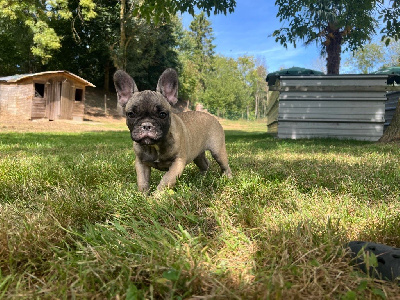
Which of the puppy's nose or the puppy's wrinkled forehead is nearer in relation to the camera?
the puppy's nose

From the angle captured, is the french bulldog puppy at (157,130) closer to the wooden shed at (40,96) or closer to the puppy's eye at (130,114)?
the puppy's eye at (130,114)

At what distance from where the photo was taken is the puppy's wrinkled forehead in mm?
2977

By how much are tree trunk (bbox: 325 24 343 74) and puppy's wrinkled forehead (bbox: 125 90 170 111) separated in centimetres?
1620

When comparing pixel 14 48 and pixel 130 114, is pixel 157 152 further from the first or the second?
pixel 14 48

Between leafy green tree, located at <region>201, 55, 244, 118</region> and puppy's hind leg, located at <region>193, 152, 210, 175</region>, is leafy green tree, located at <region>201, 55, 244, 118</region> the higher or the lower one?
the higher one

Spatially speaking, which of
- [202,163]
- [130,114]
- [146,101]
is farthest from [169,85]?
[202,163]

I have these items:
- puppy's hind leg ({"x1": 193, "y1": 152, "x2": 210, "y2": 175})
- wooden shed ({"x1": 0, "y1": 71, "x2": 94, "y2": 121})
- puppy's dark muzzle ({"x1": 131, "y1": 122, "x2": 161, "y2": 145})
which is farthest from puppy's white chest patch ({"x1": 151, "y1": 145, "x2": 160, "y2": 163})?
wooden shed ({"x1": 0, "y1": 71, "x2": 94, "y2": 121})

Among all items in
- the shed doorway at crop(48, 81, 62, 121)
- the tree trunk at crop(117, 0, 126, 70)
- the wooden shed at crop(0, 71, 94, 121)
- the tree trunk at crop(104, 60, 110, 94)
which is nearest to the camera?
the wooden shed at crop(0, 71, 94, 121)

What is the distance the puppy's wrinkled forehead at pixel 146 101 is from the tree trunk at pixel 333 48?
16.2 metres

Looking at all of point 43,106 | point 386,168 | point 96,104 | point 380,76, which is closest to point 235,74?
point 96,104

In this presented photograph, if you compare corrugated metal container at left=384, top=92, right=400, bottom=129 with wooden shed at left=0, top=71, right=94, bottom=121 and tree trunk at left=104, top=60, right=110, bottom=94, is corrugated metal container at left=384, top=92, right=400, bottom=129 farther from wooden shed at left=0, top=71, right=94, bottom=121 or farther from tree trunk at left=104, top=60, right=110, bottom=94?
tree trunk at left=104, top=60, right=110, bottom=94

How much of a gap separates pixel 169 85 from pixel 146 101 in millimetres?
444

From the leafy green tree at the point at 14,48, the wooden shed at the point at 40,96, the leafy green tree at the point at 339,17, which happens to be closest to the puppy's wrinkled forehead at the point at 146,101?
the leafy green tree at the point at 339,17

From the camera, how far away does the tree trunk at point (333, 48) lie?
16.9 m
